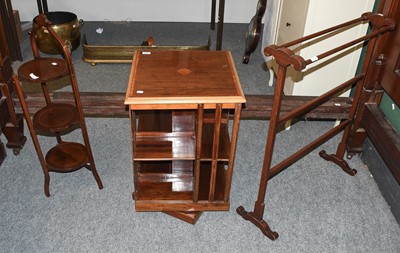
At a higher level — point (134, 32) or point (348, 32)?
point (348, 32)

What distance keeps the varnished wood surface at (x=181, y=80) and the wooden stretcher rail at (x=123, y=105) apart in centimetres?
72

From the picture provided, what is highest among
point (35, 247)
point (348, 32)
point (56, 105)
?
point (348, 32)

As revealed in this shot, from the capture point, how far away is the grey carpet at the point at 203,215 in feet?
8.43

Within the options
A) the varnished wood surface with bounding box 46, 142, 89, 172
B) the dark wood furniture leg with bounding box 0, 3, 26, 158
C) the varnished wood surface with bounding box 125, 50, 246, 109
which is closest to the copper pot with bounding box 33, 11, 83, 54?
the dark wood furniture leg with bounding box 0, 3, 26, 158

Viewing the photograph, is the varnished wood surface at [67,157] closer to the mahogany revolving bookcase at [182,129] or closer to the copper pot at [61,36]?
the mahogany revolving bookcase at [182,129]

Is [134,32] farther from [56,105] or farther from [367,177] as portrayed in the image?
[367,177]

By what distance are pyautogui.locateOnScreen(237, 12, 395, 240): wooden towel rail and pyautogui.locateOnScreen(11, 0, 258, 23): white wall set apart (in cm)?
276

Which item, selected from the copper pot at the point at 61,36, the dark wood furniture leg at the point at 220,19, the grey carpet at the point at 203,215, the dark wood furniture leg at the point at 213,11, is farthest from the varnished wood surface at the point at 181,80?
the dark wood furniture leg at the point at 213,11

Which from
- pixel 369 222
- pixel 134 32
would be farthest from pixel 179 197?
pixel 134 32

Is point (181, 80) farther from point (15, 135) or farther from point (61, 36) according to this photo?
point (61, 36)

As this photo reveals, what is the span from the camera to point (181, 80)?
2326mm

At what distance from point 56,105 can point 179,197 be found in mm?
982

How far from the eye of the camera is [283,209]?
283cm

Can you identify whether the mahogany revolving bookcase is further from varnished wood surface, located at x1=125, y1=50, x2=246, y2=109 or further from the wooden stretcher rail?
the wooden stretcher rail
